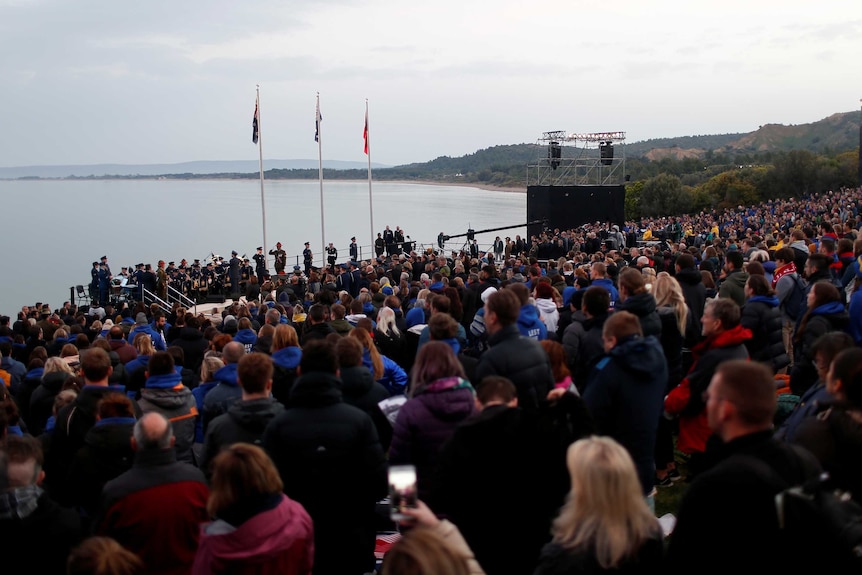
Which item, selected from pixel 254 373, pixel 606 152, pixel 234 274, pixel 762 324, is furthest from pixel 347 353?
pixel 606 152

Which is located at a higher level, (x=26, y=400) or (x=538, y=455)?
(x=538, y=455)

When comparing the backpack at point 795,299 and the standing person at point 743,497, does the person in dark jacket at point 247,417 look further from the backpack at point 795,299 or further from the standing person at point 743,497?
the backpack at point 795,299

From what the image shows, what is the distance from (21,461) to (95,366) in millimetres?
1600

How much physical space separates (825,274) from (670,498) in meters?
2.69

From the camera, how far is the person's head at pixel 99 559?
2682 mm

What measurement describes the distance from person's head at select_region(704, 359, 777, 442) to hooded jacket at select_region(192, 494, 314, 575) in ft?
5.60

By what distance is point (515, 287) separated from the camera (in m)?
5.94

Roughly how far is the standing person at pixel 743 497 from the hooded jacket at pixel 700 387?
183 centimetres

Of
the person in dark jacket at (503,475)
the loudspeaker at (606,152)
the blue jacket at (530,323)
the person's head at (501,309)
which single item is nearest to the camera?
the person in dark jacket at (503,475)

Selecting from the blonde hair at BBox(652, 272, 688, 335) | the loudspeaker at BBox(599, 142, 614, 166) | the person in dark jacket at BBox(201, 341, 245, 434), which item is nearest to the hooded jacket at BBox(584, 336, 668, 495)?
the blonde hair at BBox(652, 272, 688, 335)

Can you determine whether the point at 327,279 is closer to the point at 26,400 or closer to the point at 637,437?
the point at 26,400

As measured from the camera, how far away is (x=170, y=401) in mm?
4691

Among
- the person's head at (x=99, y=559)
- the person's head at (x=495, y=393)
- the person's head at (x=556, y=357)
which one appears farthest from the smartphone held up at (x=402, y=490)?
the person's head at (x=556, y=357)

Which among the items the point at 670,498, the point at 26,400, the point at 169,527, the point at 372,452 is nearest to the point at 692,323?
the point at 670,498
